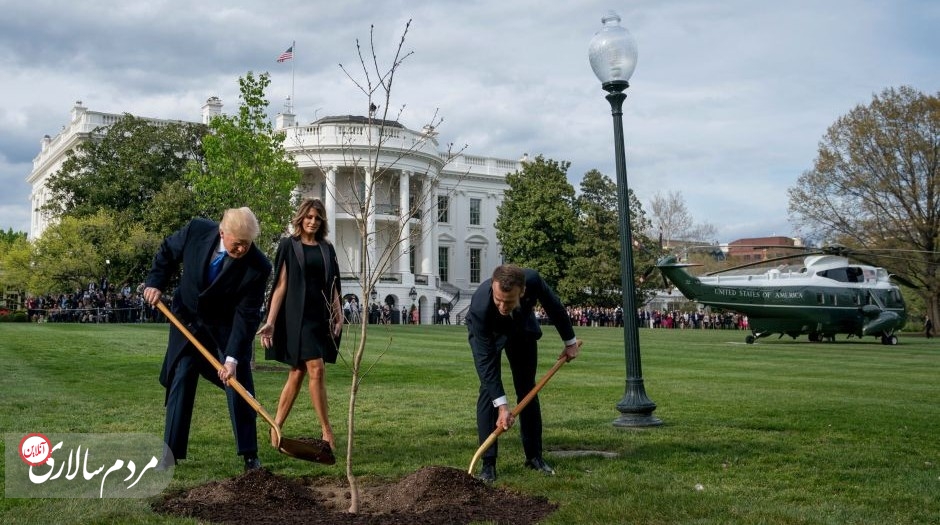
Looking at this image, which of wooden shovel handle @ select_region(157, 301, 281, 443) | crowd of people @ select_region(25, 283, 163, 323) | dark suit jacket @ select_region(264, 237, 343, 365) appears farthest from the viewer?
crowd of people @ select_region(25, 283, 163, 323)

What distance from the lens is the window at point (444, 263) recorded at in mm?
72500

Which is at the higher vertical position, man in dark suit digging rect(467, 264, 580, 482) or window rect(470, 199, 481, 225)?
window rect(470, 199, 481, 225)

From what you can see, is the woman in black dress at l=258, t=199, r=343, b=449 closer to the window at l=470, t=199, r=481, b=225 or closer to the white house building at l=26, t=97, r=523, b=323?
the white house building at l=26, t=97, r=523, b=323

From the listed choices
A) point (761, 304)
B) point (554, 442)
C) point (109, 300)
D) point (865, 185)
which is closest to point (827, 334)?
point (761, 304)

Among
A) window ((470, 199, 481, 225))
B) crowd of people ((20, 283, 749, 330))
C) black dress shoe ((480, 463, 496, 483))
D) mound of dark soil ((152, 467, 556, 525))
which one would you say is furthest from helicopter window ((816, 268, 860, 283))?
window ((470, 199, 481, 225))

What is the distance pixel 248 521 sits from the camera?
4.99m

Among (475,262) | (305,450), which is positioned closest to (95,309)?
(475,262)

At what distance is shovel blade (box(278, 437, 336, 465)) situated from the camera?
5648 millimetres

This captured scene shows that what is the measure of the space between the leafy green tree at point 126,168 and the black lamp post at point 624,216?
4731cm

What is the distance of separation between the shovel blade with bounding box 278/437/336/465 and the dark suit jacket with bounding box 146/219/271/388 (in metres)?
0.88

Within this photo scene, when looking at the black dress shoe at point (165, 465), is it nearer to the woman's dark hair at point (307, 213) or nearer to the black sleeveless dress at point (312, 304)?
the black sleeveless dress at point (312, 304)

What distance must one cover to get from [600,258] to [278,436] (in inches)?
2201

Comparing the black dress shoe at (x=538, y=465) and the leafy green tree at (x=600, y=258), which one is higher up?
the leafy green tree at (x=600, y=258)

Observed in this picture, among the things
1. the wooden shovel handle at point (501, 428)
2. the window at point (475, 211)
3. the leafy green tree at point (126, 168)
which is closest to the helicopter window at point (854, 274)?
the wooden shovel handle at point (501, 428)
